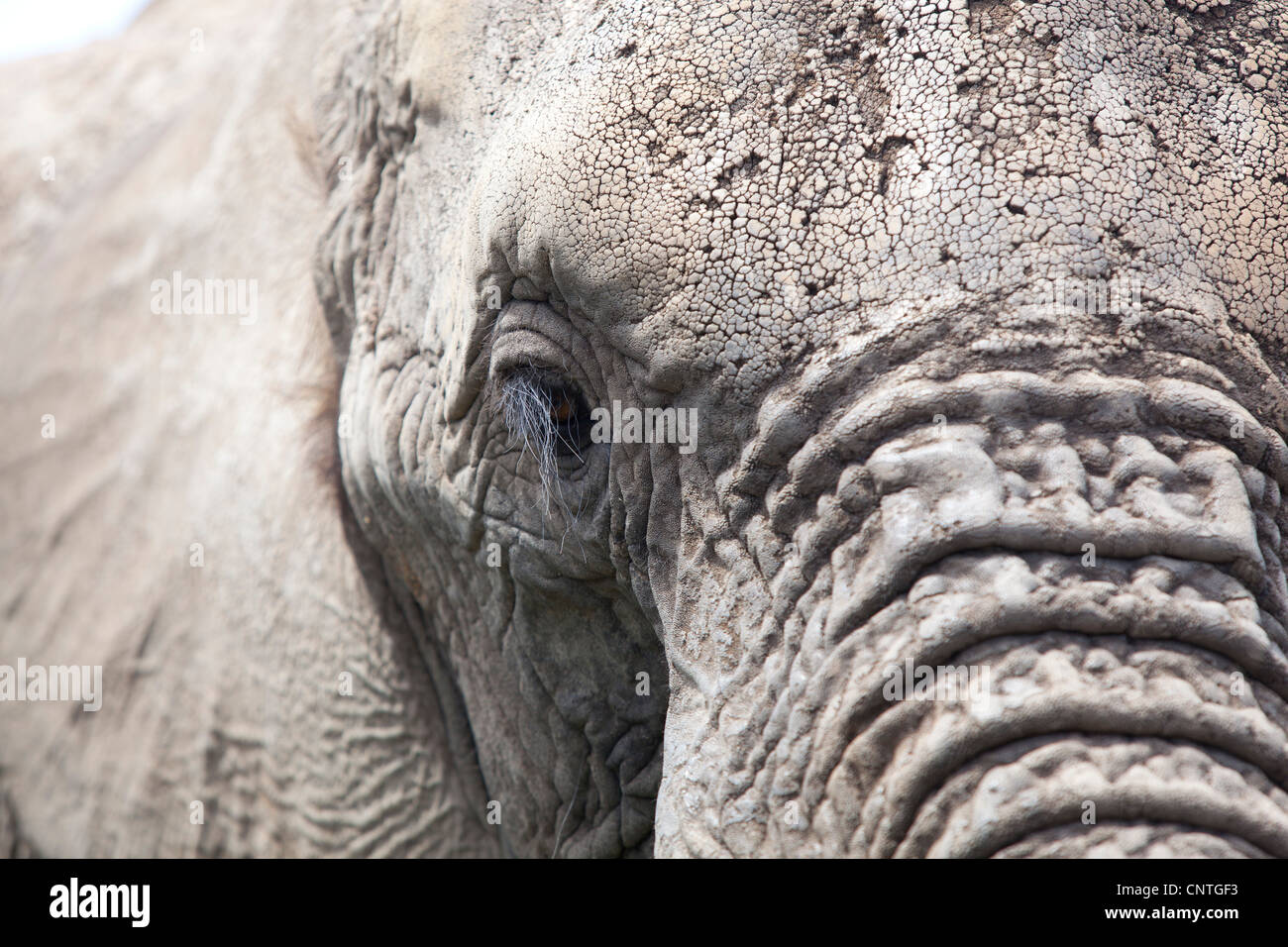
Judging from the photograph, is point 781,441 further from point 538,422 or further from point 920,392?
point 538,422

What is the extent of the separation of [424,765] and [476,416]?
2.45ft

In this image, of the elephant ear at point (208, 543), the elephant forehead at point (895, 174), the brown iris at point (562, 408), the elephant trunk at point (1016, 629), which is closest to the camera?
the elephant trunk at point (1016, 629)

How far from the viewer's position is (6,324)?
335 centimetres

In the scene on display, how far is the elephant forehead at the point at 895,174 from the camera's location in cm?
144

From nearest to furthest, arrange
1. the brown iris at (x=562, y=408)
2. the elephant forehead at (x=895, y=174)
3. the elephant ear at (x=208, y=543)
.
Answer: the elephant forehead at (x=895, y=174) < the brown iris at (x=562, y=408) < the elephant ear at (x=208, y=543)

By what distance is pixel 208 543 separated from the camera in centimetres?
256

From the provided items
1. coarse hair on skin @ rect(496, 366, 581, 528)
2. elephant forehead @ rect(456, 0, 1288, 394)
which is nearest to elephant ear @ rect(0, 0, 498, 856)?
coarse hair on skin @ rect(496, 366, 581, 528)

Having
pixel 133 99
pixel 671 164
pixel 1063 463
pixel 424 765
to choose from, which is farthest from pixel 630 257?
pixel 133 99

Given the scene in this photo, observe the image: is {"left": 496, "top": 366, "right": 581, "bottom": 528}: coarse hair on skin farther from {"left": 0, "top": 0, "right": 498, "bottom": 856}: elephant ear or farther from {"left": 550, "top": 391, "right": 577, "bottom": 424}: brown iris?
{"left": 0, "top": 0, "right": 498, "bottom": 856}: elephant ear

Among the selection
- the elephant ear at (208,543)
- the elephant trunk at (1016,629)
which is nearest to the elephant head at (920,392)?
the elephant trunk at (1016,629)

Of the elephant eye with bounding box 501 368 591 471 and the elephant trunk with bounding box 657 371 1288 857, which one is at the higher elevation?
the elephant eye with bounding box 501 368 591 471

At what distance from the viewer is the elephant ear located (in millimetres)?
2393

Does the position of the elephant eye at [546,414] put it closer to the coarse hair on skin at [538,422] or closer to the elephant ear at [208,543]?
the coarse hair on skin at [538,422]

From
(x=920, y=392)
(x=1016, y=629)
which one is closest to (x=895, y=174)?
(x=920, y=392)
